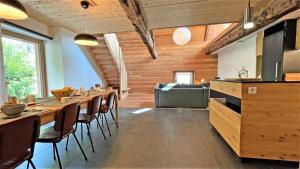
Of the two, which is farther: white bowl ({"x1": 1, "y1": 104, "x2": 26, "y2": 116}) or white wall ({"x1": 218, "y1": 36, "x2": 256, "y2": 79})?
white wall ({"x1": 218, "y1": 36, "x2": 256, "y2": 79})

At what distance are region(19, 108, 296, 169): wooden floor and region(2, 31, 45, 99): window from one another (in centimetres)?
165

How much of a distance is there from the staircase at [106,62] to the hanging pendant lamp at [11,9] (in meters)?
3.34

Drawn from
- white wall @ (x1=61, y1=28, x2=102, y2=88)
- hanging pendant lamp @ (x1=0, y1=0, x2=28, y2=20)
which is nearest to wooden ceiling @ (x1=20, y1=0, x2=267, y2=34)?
white wall @ (x1=61, y1=28, x2=102, y2=88)

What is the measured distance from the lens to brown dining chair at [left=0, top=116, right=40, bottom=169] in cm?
113

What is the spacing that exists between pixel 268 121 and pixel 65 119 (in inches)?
89.7

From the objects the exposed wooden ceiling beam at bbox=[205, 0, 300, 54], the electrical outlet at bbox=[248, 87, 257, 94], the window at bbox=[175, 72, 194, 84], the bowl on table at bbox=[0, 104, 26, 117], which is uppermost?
the exposed wooden ceiling beam at bbox=[205, 0, 300, 54]

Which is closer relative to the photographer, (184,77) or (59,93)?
(59,93)

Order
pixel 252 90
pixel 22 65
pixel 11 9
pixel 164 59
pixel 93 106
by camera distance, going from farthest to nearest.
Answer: pixel 164 59 → pixel 22 65 → pixel 93 106 → pixel 252 90 → pixel 11 9

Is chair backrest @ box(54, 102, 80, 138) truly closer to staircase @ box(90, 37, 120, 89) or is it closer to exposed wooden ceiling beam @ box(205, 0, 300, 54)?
exposed wooden ceiling beam @ box(205, 0, 300, 54)

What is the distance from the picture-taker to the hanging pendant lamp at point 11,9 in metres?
1.48

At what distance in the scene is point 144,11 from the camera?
10.8 feet

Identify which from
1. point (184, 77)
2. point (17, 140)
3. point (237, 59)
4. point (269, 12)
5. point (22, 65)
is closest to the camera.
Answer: point (17, 140)

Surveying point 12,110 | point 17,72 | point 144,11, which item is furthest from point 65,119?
point 17,72

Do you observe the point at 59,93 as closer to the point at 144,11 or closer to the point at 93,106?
the point at 93,106
